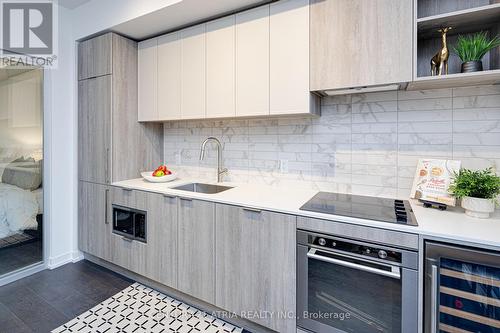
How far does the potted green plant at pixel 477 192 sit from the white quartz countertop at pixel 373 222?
0.05 metres

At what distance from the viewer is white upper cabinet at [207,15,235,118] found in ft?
7.16

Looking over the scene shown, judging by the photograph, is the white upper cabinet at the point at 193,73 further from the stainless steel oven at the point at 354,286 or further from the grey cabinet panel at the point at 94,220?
the stainless steel oven at the point at 354,286

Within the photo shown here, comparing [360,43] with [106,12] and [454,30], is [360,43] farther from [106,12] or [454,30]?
[106,12]

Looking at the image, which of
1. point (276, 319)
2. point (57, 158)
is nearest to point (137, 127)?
point (57, 158)

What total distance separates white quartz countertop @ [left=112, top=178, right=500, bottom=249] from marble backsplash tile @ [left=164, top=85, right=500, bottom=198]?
206mm

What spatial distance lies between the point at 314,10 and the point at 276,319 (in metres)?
2.14

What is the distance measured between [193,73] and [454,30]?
2.00m

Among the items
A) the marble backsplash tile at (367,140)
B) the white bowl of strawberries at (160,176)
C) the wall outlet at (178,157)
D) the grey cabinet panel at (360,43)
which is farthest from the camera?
the wall outlet at (178,157)

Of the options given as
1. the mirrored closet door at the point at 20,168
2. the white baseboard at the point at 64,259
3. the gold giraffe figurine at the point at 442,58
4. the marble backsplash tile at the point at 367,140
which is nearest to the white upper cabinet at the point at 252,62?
the marble backsplash tile at the point at 367,140

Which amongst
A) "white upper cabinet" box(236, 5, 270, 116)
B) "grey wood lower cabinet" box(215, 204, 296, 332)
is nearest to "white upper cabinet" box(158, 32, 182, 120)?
"white upper cabinet" box(236, 5, 270, 116)

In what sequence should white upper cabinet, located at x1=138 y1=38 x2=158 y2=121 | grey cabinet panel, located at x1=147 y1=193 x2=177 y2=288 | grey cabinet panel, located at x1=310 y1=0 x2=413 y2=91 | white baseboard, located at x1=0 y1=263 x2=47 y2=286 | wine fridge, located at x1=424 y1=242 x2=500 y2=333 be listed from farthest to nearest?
white upper cabinet, located at x1=138 y1=38 x2=158 y2=121
white baseboard, located at x1=0 y1=263 x2=47 y2=286
grey cabinet panel, located at x1=147 y1=193 x2=177 y2=288
grey cabinet panel, located at x1=310 y1=0 x2=413 y2=91
wine fridge, located at x1=424 y1=242 x2=500 y2=333

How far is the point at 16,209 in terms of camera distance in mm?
2605

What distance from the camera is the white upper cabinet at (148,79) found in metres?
2.68

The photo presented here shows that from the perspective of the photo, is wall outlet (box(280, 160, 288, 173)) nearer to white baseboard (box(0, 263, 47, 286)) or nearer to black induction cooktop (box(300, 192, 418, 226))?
black induction cooktop (box(300, 192, 418, 226))
